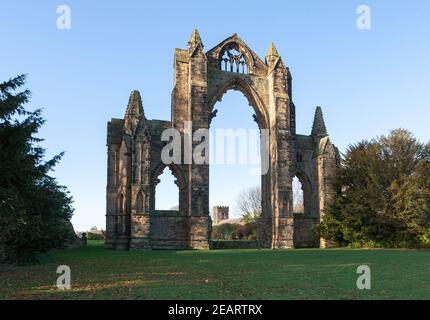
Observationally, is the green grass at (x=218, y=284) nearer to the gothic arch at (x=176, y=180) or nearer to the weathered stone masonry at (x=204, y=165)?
the weathered stone masonry at (x=204, y=165)

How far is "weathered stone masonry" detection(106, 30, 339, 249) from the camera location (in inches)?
1084

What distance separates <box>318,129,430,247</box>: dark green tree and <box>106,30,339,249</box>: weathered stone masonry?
2.89 metres

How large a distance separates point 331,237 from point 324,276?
19.4 m

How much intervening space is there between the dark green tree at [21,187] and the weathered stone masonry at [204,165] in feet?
37.0

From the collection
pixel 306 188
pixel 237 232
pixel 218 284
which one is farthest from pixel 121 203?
pixel 237 232

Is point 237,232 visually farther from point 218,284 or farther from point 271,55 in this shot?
point 218,284

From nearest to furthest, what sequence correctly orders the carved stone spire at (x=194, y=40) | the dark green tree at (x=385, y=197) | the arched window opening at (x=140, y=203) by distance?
the dark green tree at (x=385, y=197)
the arched window opening at (x=140, y=203)
the carved stone spire at (x=194, y=40)

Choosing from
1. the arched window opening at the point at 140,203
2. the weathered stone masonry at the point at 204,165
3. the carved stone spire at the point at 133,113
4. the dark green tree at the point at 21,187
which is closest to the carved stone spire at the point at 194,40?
the weathered stone masonry at the point at 204,165

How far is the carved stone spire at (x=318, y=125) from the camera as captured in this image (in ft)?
114

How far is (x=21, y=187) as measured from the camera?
12586mm

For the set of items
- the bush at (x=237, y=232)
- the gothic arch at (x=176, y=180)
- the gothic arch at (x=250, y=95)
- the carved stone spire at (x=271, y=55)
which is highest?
the carved stone spire at (x=271, y=55)

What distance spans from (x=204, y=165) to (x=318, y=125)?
1184 cm
